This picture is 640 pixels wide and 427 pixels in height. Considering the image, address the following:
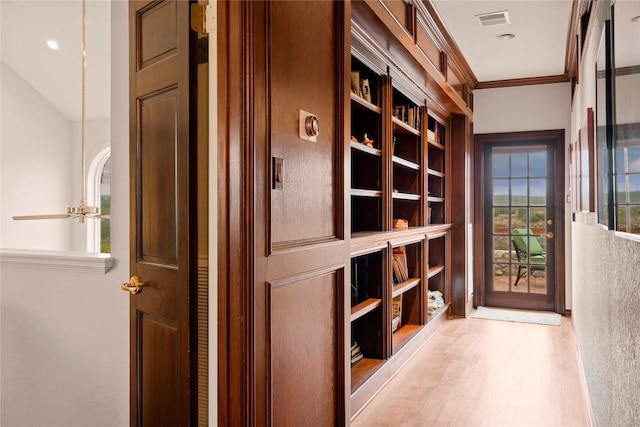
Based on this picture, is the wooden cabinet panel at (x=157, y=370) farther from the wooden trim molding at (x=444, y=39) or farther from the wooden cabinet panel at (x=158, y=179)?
the wooden trim molding at (x=444, y=39)

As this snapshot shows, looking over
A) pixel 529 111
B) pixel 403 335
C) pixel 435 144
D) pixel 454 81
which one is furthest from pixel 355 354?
pixel 529 111

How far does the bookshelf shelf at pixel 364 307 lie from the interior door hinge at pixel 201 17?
1855mm

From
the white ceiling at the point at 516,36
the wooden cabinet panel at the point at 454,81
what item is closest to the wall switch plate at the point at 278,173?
the white ceiling at the point at 516,36

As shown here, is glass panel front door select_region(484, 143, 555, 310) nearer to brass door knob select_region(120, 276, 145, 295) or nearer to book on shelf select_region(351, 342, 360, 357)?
book on shelf select_region(351, 342, 360, 357)

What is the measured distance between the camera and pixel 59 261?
225 centimetres

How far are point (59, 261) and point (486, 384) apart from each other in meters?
2.71

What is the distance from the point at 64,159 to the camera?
5.98m

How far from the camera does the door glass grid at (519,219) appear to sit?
5758 mm

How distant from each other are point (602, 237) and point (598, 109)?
57cm

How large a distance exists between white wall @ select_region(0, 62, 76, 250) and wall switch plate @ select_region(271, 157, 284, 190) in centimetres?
473

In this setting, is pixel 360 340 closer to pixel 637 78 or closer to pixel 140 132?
pixel 140 132

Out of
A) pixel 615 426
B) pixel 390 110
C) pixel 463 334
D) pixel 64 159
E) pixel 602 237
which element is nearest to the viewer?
pixel 615 426

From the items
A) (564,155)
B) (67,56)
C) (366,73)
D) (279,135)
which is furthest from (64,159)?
(564,155)

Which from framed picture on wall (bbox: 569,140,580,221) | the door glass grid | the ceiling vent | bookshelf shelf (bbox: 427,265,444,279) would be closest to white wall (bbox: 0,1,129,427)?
the ceiling vent
